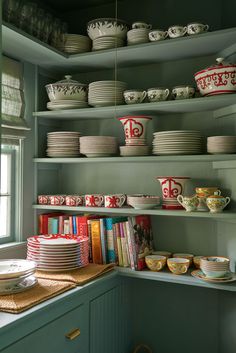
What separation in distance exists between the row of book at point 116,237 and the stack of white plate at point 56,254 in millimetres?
156

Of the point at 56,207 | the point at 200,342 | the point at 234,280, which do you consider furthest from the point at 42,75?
the point at 200,342

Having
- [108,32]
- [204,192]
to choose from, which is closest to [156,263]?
[204,192]

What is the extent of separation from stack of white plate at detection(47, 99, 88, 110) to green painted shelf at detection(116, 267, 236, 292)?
38.9 inches

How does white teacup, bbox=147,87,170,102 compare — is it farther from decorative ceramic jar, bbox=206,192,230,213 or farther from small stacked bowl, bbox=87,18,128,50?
decorative ceramic jar, bbox=206,192,230,213

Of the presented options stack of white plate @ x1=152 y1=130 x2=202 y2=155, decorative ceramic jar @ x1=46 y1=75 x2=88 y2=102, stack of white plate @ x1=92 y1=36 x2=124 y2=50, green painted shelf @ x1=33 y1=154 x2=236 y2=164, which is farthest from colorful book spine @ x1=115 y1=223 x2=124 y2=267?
stack of white plate @ x1=92 y1=36 x2=124 y2=50

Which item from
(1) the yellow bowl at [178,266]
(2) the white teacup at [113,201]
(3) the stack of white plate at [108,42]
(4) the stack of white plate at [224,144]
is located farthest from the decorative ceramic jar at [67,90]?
(1) the yellow bowl at [178,266]

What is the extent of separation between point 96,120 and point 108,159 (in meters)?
0.43

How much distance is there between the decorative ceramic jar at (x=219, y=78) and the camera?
71.2 inches

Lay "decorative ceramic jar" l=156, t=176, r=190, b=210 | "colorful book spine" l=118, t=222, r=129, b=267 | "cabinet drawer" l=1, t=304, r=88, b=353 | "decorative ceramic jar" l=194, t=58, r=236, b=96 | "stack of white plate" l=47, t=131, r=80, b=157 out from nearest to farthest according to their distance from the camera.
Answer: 1. "cabinet drawer" l=1, t=304, r=88, b=353
2. "decorative ceramic jar" l=194, t=58, r=236, b=96
3. "decorative ceramic jar" l=156, t=176, r=190, b=210
4. "colorful book spine" l=118, t=222, r=129, b=267
5. "stack of white plate" l=47, t=131, r=80, b=157

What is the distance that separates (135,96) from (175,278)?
3.35 feet

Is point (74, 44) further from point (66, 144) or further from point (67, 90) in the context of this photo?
point (66, 144)

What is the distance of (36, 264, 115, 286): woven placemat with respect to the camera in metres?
1.86

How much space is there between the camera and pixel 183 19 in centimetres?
222

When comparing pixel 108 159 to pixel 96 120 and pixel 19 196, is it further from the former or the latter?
pixel 19 196
